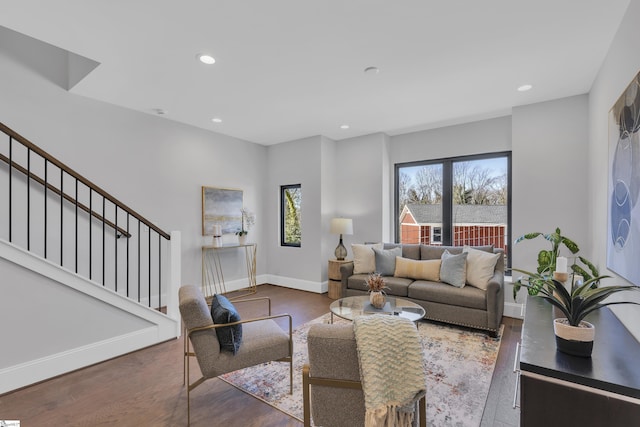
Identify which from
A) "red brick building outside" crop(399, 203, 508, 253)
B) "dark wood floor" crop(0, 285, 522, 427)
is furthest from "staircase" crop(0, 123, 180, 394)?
"red brick building outside" crop(399, 203, 508, 253)

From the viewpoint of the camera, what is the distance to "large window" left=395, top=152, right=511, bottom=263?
4387 mm

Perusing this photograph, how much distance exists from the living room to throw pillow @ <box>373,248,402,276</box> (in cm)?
73

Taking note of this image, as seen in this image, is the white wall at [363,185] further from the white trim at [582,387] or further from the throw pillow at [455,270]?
the white trim at [582,387]

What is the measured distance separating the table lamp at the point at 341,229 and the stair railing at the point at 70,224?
252 cm

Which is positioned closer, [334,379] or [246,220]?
[334,379]

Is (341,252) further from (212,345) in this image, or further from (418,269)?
(212,345)

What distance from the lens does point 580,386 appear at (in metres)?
1.21

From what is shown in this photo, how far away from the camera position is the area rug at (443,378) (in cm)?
207

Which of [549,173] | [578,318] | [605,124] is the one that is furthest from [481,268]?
[578,318]

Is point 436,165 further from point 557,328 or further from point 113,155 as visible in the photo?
point 113,155

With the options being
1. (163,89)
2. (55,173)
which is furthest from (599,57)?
(55,173)

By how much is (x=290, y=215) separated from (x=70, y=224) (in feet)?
10.9

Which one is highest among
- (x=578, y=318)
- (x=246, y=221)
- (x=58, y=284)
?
(x=246, y=221)

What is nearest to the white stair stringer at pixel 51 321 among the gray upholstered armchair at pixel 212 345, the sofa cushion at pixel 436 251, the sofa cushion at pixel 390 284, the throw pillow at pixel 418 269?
the gray upholstered armchair at pixel 212 345
